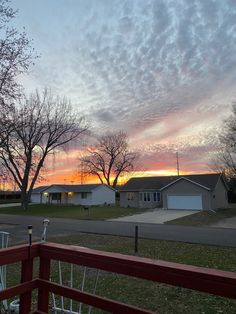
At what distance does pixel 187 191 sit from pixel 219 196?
201 inches

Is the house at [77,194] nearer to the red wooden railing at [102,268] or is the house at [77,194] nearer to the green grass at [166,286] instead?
the green grass at [166,286]

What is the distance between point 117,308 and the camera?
9.25 ft

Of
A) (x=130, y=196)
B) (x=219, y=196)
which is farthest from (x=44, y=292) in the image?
(x=130, y=196)

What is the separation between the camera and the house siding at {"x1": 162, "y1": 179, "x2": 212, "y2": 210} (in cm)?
4738

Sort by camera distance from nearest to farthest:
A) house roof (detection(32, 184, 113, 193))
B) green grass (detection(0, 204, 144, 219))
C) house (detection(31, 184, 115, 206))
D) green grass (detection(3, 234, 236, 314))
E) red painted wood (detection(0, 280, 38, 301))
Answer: red painted wood (detection(0, 280, 38, 301)) → green grass (detection(3, 234, 236, 314)) → green grass (detection(0, 204, 144, 219)) → house (detection(31, 184, 115, 206)) → house roof (detection(32, 184, 113, 193))

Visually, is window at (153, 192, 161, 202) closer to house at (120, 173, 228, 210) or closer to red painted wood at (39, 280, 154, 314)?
house at (120, 173, 228, 210)

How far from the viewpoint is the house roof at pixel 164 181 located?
4916 centimetres

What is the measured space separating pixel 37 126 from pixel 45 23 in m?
39.2

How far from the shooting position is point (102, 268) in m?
2.92

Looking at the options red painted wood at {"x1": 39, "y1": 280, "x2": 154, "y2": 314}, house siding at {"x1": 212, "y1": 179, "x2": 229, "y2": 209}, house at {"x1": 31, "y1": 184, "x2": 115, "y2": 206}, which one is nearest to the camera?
red painted wood at {"x1": 39, "y1": 280, "x2": 154, "y2": 314}

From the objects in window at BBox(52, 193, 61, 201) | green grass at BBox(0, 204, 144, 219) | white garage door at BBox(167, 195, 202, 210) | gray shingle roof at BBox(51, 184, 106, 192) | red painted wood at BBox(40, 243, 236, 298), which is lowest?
red painted wood at BBox(40, 243, 236, 298)

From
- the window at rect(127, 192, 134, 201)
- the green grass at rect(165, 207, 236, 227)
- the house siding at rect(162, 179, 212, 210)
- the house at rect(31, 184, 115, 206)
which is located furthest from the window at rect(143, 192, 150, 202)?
the green grass at rect(165, 207, 236, 227)

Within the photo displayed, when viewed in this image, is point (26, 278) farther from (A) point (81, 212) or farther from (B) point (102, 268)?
(A) point (81, 212)

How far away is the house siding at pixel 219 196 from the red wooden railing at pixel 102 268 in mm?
46485
